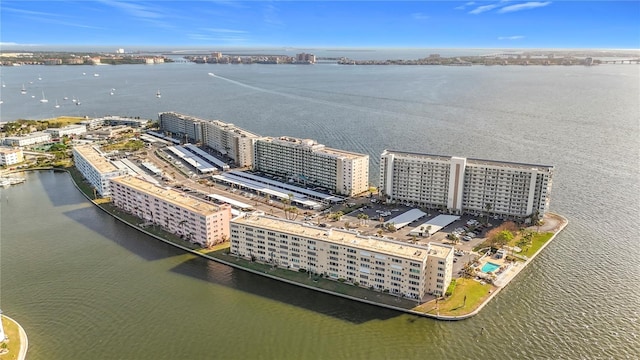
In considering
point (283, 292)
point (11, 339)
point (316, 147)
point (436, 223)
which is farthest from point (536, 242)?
point (11, 339)

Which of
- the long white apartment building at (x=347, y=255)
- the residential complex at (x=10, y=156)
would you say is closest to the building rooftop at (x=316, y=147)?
the long white apartment building at (x=347, y=255)

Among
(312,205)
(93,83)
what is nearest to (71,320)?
(312,205)

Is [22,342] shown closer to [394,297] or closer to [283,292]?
[283,292]

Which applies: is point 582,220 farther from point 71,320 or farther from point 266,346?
point 71,320

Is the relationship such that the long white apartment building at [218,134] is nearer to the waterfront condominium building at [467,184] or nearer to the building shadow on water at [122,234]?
the building shadow on water at [122,234]

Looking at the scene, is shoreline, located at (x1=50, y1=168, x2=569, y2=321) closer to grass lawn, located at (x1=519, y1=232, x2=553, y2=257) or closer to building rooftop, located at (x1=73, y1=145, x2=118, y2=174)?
grass lawn, located at (x1=519, y1=232, x2=553, y2=257)

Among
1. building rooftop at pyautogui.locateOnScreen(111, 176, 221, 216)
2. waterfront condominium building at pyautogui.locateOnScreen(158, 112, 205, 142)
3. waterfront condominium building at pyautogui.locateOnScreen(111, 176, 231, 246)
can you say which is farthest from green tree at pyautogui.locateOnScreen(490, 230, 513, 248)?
waterfront condominium building at pyautogui.locateOnScreen(158, 112, 205, 142)
